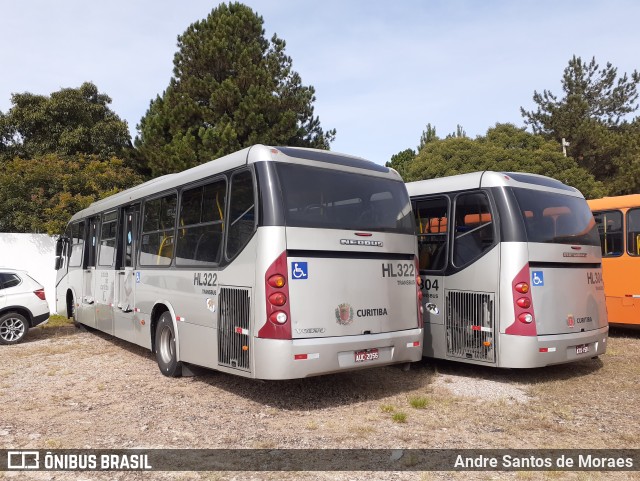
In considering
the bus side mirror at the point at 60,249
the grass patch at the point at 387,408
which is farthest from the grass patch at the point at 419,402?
the bus side mirror at the point at 60,249

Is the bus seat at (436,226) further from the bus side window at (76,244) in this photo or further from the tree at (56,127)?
the tree at (56,127)

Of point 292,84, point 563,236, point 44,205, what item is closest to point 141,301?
point 563,236

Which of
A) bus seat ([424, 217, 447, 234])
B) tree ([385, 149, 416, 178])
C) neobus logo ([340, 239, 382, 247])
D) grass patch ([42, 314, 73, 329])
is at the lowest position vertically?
grass patch ([42, 314, 73, 329])

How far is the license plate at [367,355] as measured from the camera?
6785 millimetres

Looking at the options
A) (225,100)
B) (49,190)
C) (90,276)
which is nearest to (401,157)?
(225,100)

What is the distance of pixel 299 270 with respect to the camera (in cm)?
645

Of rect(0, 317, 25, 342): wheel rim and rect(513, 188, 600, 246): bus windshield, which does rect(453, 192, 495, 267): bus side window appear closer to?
rect(513, 188, 600, 246): bus windshield

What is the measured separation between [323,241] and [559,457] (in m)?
3.16

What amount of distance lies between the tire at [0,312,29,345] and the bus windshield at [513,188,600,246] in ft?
33.8

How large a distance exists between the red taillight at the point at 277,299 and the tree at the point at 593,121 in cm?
3600

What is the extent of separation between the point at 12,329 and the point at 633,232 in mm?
12844

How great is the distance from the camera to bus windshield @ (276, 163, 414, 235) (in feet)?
21.8

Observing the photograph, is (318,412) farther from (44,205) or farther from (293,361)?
(44,205)

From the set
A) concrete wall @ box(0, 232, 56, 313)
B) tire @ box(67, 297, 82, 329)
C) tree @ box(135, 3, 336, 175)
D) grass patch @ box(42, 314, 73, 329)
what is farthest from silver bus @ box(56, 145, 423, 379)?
tree @ box(135, 3, 336, 175)
